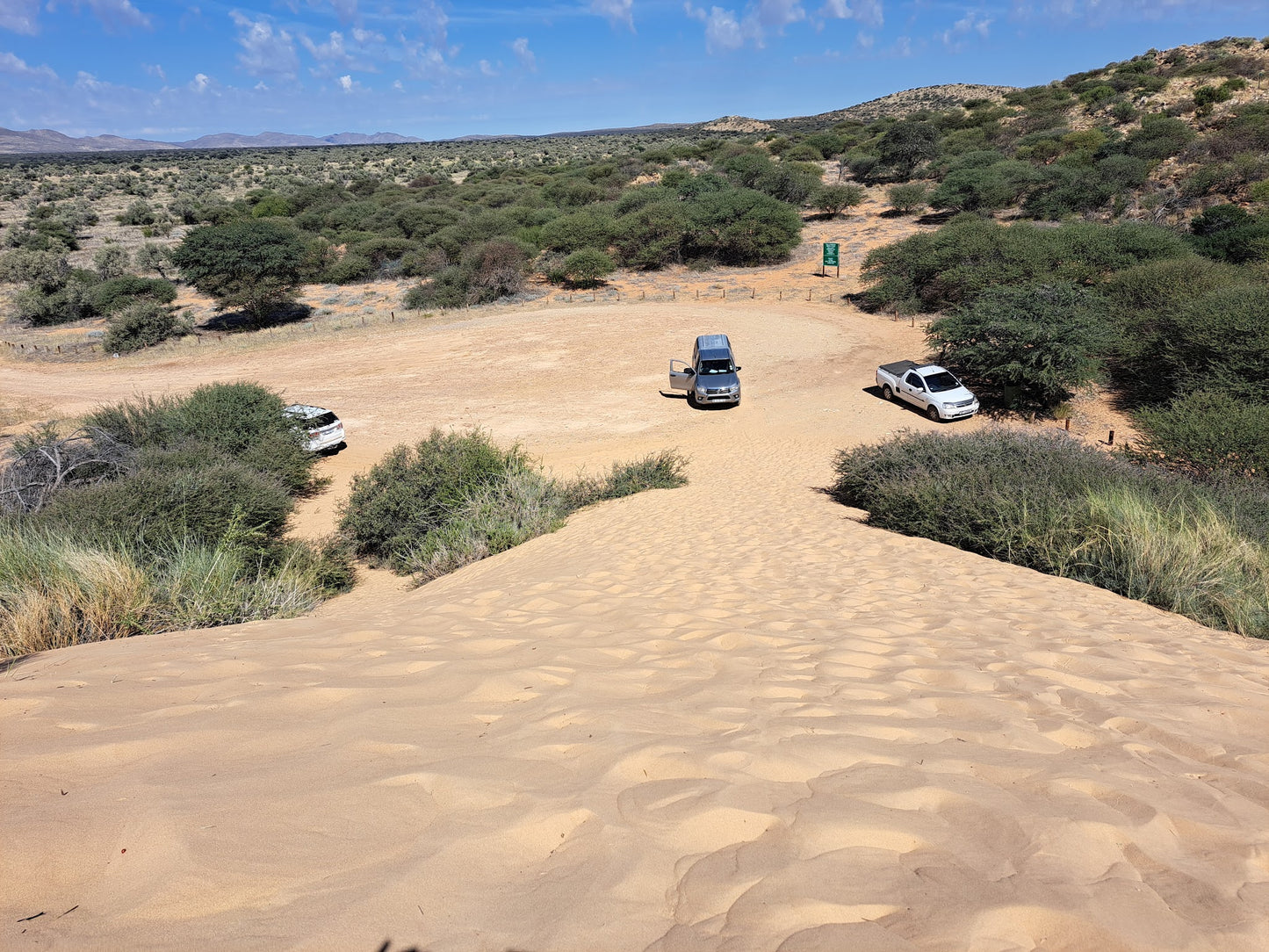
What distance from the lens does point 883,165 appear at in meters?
57.7

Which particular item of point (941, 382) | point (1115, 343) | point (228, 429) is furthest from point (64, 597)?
point (1115, 343)

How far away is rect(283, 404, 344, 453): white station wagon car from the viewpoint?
55.6 feet

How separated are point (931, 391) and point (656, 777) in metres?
18.4

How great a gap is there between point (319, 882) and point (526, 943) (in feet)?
2.27

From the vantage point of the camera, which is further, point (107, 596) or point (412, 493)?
point (412, 493)

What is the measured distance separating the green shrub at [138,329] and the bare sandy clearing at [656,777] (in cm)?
3229

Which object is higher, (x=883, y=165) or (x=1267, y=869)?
(x=883, y=165)

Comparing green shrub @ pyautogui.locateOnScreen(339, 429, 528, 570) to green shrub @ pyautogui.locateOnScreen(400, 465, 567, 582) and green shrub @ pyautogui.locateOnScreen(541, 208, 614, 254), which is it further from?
green shrub @ pyautogui.locateOnScreen(541, 208, 614, 254)

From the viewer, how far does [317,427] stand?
1722 centimetres

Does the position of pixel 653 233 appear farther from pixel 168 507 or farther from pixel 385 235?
pixel 168 507

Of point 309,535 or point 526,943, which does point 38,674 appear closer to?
point 526,943

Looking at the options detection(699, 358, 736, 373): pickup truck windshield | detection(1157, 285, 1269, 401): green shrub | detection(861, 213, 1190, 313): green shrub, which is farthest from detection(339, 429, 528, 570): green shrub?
detection(861, 213, 1190, 313): green shrub

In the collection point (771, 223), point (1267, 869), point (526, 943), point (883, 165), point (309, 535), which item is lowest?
point (309, 535)

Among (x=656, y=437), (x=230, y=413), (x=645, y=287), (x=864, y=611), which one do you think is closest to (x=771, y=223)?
(x=645, y=287)
